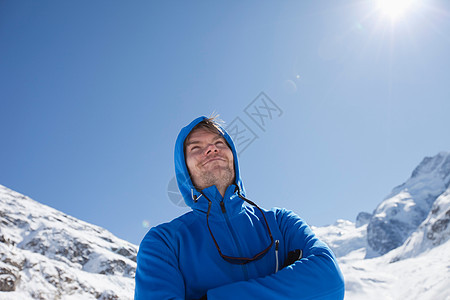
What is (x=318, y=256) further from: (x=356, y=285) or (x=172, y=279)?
(x=356, y=285)

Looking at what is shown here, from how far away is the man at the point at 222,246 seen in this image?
2.36 meters

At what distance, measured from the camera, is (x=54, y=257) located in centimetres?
9619

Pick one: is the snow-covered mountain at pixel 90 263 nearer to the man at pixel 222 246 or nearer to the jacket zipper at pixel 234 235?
the man at pixel 222 246

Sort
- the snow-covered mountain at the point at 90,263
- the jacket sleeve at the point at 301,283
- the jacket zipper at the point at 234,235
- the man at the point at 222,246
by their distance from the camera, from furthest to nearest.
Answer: the snow-covered mountain at the point at 90,263 < the jacket zipper at the point at 234,235 < the man at the point at 222,246 < the jacket sleeve at the point at 301,283

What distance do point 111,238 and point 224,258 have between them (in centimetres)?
15178

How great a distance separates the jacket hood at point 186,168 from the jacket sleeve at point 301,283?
1.23 m

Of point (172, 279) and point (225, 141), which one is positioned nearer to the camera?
point (172, 279)

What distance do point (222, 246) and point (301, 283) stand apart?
864 mm

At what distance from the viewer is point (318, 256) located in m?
2.64

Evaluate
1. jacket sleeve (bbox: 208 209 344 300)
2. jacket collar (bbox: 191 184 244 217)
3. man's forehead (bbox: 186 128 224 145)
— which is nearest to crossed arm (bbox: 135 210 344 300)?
jacket sleeve (bbox: 208 209 344 300)

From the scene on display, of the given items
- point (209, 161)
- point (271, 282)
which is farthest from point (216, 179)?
point (271, 282)

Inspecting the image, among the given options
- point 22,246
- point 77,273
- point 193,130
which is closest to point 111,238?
point 22,246

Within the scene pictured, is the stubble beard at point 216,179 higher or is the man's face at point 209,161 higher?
the man's face at point 209,161

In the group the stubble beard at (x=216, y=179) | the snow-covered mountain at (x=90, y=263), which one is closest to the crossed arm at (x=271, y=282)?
the stubble beard at (x=216, y=179)
